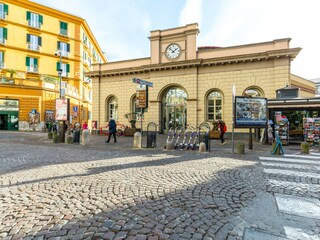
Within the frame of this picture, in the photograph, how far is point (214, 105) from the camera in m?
17.6

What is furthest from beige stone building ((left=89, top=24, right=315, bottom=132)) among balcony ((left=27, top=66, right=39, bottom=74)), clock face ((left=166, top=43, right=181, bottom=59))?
balcony ((left=27, top=66, right=39, bottom=74))

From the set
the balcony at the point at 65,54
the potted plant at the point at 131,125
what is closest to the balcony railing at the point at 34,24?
the balcony at the point at 65,54

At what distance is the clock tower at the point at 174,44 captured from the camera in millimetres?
18016

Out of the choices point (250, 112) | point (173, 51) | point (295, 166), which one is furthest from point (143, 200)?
point (173, 51)

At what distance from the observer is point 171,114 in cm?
1933

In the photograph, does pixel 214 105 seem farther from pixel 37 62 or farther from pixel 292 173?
pixel 37 62

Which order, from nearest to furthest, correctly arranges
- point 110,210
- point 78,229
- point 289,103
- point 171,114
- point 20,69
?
point 78,229 → point 110,210 → point 289,103 → point 171,114 → point 20,69

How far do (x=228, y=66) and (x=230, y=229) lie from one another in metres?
16.3

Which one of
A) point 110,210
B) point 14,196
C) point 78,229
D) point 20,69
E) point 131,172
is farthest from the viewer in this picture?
point 20,69

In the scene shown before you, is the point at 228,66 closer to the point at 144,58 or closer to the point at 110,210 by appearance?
the point at 144,58

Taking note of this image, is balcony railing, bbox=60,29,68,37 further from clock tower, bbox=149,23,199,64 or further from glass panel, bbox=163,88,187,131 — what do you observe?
glass panel, bbox=163,88,187,131

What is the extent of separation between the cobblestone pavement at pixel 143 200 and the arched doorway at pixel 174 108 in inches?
521

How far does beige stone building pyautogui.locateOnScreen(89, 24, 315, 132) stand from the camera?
15.9 m

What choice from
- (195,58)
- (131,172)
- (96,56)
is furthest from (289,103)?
(96,56)
